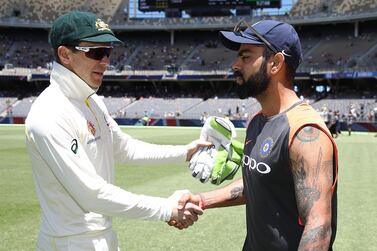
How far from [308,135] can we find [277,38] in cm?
64

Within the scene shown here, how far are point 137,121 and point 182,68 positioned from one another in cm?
1466

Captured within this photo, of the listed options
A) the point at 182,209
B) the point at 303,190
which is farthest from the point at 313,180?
the point at 182,209

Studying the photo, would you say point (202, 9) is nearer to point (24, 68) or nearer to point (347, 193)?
point (24, 68)

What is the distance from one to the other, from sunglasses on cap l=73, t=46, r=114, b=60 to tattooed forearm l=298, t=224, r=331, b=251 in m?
1.85

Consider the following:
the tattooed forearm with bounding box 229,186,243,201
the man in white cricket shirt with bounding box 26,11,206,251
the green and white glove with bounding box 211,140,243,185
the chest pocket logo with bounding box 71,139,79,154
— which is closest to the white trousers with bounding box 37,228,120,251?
the man in white cricket shirt with bounding box 26,11,206,251

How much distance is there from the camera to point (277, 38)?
2930mm

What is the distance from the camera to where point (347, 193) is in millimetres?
11039

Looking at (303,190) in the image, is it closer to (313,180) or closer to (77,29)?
(313,180)

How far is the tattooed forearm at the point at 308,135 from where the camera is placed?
266 cm

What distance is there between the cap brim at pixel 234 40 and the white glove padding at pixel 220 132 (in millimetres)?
1187

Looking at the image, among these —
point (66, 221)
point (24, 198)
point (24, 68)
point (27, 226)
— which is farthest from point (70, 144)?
point (24, 68)

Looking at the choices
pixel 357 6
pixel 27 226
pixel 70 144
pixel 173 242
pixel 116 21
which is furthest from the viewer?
pixel 116 21

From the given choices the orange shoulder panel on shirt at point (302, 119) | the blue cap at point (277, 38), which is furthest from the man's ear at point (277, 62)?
the orange shoulder panel on shirt at point (302, 119)

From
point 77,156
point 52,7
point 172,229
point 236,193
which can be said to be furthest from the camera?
point 52,7
